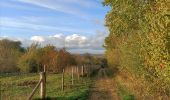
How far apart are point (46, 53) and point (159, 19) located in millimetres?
54131

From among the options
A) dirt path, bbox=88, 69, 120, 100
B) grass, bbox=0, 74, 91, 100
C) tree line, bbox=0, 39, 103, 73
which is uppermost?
tree line, bbox=0, 39, 103, 73

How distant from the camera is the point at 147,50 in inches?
649

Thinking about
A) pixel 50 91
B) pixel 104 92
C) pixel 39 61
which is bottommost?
pixel 104 92

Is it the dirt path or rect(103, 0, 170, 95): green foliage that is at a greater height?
rect(103, 0, 170, 95): green foliage

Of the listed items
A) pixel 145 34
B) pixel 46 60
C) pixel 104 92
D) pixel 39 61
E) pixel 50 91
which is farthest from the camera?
pixel 39 61

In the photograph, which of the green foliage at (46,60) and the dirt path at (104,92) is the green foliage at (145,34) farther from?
the green foliage at (46,60)

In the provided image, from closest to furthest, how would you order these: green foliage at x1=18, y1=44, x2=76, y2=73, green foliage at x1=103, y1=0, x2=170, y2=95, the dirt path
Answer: green foliage at x1=103, y1=0, x2=170, y2=95
the dirt path
green foliage at x1=18, y1=44, x2=76, y2=73

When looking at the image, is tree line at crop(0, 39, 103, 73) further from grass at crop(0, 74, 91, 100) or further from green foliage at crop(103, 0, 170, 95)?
green foliage at crop(103, 0, 170, 95)

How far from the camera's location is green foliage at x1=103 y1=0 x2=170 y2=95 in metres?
13.7

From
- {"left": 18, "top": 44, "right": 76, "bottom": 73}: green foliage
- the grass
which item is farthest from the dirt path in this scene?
{"left": 18, "top": 44, "right": 76, "bottom": 73}: green foliage

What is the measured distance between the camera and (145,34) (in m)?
18.1

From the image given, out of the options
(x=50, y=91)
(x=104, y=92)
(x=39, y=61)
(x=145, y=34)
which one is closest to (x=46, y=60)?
(x=39, y=61)

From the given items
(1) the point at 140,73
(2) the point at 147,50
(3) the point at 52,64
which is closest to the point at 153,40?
(2) the point at 147,50

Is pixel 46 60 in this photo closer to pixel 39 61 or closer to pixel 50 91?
pixel 39 61
